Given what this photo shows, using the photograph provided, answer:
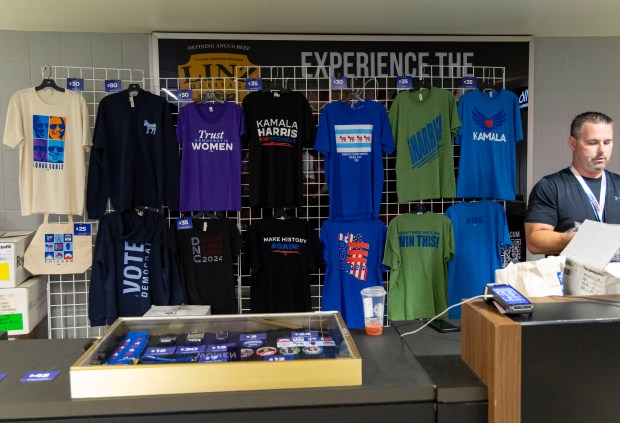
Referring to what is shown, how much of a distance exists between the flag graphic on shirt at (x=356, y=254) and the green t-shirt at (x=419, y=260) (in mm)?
144

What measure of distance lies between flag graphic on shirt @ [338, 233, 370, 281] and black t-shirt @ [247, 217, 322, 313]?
0.69ft

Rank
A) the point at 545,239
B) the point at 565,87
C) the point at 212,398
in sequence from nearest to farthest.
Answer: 1. the point at 212,398
2. the point at 545,239
3. the point at 565,87

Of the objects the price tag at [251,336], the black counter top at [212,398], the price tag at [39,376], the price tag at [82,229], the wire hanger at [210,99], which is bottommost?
the black counter top at [212,398]

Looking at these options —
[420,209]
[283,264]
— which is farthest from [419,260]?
[283,264]

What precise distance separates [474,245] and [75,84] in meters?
2.96

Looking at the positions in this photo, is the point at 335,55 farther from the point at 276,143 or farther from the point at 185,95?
the point at 185,95

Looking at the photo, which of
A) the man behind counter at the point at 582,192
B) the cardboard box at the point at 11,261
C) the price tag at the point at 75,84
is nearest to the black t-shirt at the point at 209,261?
the cardboard box at the point at 11,261

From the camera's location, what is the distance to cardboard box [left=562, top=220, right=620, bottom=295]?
57.1 inches

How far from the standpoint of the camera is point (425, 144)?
3.22 metres

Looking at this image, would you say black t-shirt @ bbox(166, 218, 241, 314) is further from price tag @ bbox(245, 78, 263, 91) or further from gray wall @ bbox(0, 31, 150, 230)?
gray wall @ bbox(0, 31, 150, 230)

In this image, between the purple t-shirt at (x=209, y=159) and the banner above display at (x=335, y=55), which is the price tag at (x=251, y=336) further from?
the banner above display at (x=335, y=55)

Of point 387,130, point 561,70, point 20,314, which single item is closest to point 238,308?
point 20,314

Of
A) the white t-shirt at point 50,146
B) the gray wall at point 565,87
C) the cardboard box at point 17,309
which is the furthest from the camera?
the gray wall at point 565,87

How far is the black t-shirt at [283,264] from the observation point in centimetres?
322
